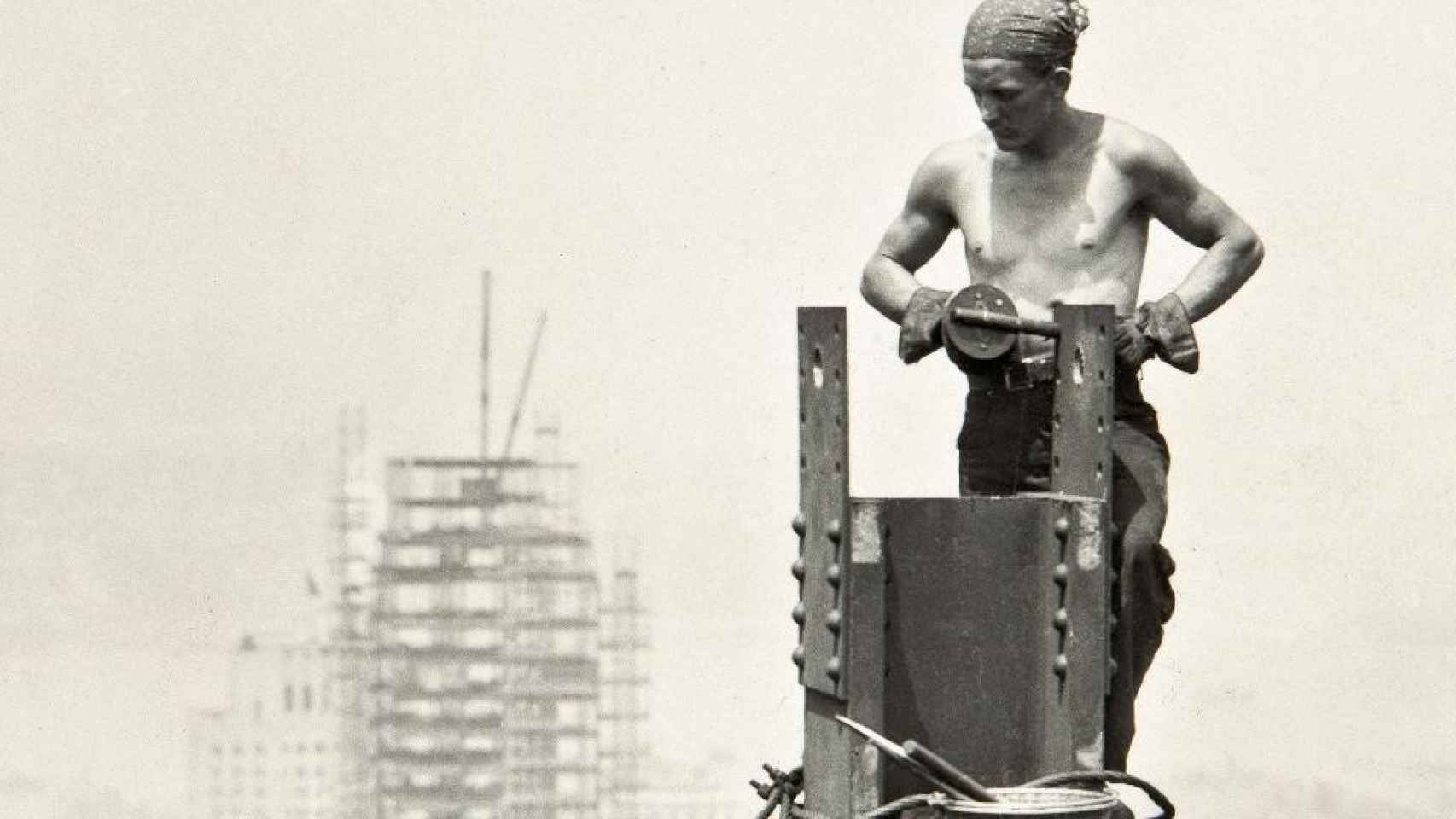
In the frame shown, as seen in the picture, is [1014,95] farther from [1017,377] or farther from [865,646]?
[865,646]

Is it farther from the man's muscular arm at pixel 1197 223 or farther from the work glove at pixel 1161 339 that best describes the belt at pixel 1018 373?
the man's muscular arm at pixel 1197 223

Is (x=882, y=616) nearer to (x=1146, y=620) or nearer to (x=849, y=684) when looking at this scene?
(x=849, y=684)

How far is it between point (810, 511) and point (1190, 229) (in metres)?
2.19

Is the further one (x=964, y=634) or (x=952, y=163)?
(x=952, y=163)

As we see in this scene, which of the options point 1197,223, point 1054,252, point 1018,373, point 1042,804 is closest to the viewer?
point 1042,804

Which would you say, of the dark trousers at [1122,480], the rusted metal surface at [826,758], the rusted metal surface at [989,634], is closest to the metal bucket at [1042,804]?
the rusted metal surface at [989,634]

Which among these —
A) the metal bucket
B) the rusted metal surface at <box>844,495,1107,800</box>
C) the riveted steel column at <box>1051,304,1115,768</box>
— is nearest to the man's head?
the riveted steel column at <box>1051,304,1115,768</box>

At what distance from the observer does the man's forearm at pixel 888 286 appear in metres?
13.5

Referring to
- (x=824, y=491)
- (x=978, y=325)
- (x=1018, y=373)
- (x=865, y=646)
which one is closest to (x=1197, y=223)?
(x=1018, y=373)

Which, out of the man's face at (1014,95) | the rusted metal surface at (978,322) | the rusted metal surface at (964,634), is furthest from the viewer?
the man's face at (1014,95)

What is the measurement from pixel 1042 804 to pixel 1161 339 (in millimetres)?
2116

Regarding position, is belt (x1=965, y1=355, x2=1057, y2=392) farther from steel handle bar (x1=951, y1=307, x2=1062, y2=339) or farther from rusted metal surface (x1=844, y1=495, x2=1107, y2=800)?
rusted metal surface (x1=844, y1=495, x2=1107, y2=800)

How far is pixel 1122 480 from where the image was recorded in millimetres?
13000

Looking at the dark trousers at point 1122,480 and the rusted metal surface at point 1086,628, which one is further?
the dark trousers at point 1122,480
